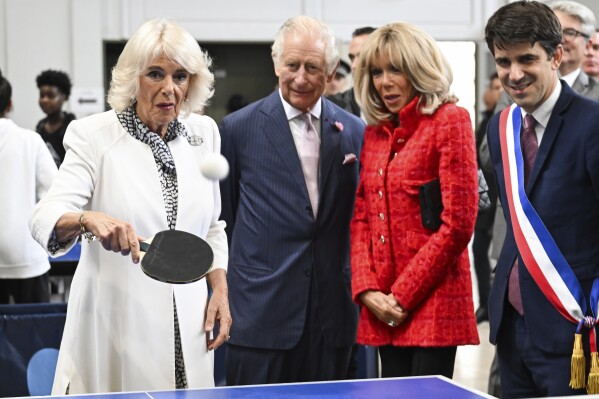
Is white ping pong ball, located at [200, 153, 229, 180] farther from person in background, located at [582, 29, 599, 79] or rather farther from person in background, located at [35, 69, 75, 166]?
person in background, located at [35, 69, 75, 166]

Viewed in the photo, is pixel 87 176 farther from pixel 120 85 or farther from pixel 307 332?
pixel 307 332

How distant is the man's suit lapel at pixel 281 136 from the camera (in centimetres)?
334

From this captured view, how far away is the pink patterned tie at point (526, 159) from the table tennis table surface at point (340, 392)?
43cm

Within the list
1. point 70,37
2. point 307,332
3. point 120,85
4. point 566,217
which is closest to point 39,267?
point 307,332

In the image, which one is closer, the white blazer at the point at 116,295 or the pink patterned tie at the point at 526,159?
the white blazer at the point at 116,295

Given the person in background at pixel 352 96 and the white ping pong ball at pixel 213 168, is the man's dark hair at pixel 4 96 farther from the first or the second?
the white ping pong ball at pixel 213 168

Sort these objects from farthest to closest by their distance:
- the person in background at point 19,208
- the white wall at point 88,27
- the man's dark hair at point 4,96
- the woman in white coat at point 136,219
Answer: the white wall at point 88,27 → the man's dark hair at point 4,96 → the person in background at point 19,208 → the woman in white coat at point 136,219

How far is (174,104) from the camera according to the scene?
2.82m

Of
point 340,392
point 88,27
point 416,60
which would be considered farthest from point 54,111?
point 340,392

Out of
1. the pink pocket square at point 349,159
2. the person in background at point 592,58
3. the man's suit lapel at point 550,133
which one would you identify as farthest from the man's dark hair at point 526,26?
the person in background at point 592,58

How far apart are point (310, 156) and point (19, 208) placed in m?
2.22


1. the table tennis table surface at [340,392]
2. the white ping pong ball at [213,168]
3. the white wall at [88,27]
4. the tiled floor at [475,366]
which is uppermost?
the white wall at [88,27]

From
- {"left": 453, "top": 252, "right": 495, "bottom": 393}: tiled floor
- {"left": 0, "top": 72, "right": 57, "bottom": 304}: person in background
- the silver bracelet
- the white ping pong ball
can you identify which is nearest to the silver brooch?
the white ping pong ball

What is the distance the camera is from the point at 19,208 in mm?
5121
